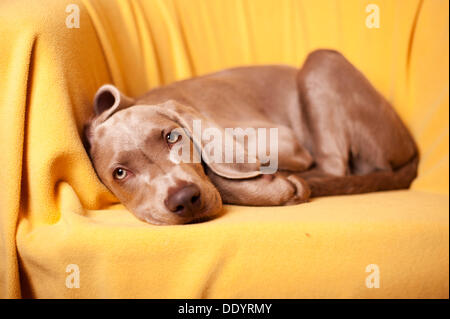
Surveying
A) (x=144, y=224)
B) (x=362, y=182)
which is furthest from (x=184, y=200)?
(x=362, y=182)

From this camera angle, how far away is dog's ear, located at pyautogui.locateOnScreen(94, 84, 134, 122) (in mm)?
1809

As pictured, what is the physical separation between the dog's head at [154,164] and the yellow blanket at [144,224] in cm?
7

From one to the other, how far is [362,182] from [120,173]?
1.11 meters

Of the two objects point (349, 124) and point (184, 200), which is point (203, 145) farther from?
point (349, 124)

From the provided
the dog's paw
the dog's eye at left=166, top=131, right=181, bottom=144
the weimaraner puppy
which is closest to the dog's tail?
the weimaraner puppy

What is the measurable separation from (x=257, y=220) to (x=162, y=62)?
Result: 1436 mm

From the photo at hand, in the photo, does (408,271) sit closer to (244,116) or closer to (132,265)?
(132,265)

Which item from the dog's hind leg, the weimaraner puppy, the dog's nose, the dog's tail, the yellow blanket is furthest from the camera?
the dog's hind leg

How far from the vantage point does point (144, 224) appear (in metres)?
1.53

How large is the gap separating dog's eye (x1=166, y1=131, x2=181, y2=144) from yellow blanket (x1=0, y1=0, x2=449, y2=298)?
335mm

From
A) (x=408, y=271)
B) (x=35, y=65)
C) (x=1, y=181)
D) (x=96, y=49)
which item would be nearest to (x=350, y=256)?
(x=408, y=271)

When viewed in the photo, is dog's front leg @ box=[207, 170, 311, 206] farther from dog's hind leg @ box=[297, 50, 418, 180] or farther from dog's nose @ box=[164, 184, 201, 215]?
dog's hind leg @ box=[297, 50, 418, 180]

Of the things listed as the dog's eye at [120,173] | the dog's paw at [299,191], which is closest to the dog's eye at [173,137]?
the dog's eye at [120,173]

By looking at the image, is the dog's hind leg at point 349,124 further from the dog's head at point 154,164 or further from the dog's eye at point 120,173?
the dog's eye at point 120,173
